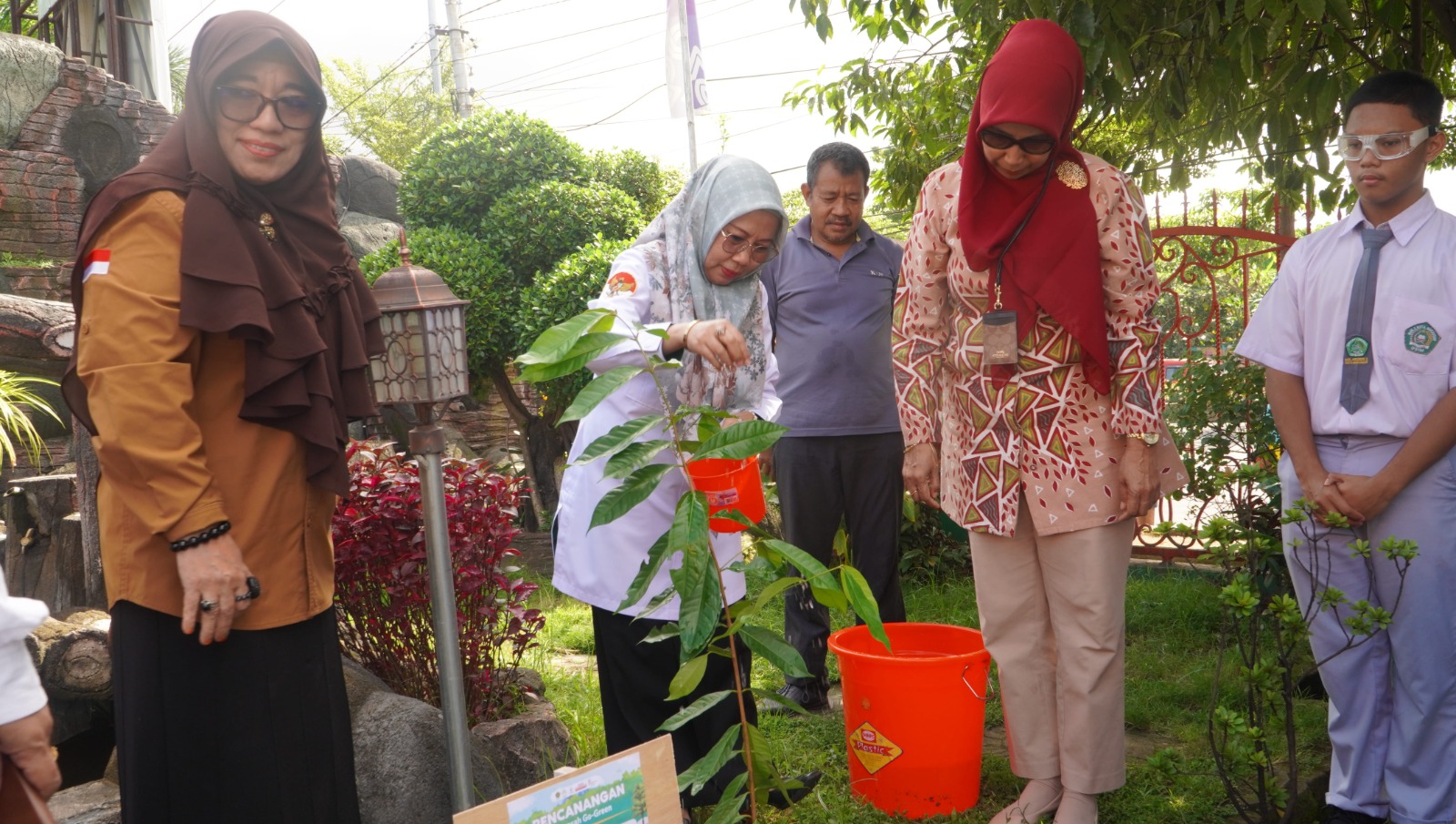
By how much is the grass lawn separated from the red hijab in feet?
3.33

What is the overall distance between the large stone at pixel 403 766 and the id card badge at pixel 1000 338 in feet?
5.24

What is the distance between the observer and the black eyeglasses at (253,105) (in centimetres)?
192

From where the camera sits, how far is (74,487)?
4.21 metres

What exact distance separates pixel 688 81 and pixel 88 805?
41.0ft

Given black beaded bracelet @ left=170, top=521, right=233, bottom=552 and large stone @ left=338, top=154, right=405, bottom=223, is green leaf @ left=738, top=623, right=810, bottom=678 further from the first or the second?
large stone @ left=338, top=154, right=405, bottom=223

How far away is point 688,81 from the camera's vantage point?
45.8 feet

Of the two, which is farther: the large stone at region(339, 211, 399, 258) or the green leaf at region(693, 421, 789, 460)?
the large stone at region(339, 211, 399, 258)

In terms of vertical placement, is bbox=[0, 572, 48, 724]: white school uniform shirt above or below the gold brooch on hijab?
below

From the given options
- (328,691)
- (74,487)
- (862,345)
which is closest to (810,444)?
(862,345)

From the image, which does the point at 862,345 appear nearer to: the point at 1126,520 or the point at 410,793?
the point at 1126,520

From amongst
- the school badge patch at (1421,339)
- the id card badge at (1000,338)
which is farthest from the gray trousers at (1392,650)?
the id card badge at (1000,338)

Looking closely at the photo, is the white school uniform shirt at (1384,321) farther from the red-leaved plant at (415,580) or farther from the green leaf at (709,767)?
the red-leaved plant at (415,580)

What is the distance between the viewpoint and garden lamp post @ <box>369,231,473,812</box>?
90.8 inches

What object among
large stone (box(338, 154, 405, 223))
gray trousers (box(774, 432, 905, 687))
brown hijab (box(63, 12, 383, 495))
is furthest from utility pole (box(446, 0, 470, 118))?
brown hijab (box(63, 12, 383, 495))
